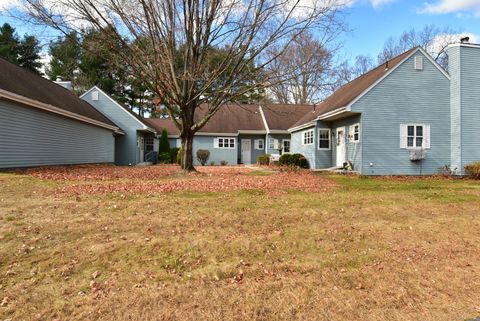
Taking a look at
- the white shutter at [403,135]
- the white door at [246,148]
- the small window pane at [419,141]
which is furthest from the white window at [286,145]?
the small window pane at [419,141]

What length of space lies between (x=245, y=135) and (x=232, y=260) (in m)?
24.7

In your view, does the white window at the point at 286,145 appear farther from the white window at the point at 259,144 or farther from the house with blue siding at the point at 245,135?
the white window at the point at 259,144

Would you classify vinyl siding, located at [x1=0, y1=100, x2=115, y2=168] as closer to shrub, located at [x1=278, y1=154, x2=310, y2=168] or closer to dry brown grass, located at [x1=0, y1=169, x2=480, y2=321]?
dry brown grass, located at [x1=0, y1=169, x2=480, y2=321]

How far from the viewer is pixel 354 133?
660 inches

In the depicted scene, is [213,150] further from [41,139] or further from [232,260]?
[232,260]

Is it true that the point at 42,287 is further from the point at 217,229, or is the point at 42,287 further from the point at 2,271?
the point at 217,229

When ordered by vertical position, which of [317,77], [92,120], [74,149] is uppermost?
[317,77]

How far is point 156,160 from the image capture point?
29250mm

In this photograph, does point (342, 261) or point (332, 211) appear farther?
point (332, 211)

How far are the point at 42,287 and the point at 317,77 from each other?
42.8ft

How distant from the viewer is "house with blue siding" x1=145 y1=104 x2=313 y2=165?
90.4 feet

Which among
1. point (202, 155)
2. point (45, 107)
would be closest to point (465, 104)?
point (202, 155)

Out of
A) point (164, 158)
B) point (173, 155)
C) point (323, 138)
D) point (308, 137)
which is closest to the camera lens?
point (323, 138)

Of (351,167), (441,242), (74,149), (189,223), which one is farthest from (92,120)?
(441,242)
